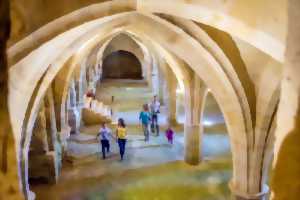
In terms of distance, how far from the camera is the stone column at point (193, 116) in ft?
37.7

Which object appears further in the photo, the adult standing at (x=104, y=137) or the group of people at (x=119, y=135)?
the adult standing at (x=104, y=137)

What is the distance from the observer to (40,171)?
35.8 ft

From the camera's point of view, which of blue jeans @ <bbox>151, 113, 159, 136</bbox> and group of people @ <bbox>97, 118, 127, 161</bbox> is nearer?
group of people @ <bbox>97, 118, 127, 161</bbox>

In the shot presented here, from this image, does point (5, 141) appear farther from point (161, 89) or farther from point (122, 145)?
point (161, 89)

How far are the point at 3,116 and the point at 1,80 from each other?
14 cm

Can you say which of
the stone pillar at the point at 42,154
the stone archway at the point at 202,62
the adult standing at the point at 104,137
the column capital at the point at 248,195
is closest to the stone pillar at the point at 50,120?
the stone pillar at the point at 42,154

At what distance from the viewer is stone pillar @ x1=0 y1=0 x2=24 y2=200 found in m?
1.58

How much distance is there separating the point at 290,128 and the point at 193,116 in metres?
10.0

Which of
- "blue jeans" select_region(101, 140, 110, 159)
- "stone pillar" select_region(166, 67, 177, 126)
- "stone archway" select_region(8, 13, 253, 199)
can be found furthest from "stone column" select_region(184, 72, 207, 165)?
"stone archway" select_region(8, 13, 253, 199)

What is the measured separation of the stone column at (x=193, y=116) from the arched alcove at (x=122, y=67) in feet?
53.9

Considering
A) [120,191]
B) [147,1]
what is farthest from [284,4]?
[120,191]

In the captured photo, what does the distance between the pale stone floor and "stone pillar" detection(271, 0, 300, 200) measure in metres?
8.49

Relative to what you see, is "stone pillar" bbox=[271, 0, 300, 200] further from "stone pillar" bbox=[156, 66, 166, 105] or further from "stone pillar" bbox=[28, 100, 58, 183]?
"stone pillar" bbox=[156, 66, 166, 105]

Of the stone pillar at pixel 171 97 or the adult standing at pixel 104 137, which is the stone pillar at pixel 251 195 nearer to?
the adult standing at pixel 104 137
